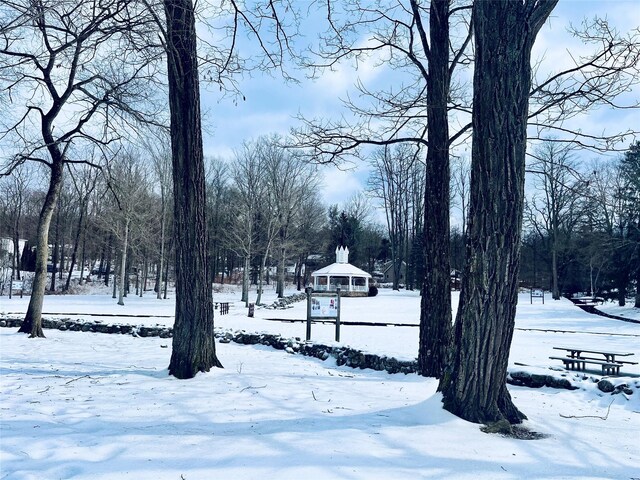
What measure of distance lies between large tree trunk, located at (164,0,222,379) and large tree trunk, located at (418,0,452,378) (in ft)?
10.7

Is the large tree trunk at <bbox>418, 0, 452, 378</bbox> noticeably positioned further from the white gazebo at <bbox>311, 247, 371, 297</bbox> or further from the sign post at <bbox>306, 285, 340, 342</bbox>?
the white gazebo at <bbox>311, 247, 371, 297</bbox>

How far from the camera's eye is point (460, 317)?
4.68 meters

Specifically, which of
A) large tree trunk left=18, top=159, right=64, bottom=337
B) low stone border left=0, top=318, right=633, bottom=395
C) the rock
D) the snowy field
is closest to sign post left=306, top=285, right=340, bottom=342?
low stone border left=0, top=318, right=633, bottom=395

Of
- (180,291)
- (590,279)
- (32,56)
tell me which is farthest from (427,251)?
(590,279)

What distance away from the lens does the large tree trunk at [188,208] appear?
696 cm

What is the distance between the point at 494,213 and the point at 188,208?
4.28 metres

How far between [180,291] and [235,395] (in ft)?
6.77

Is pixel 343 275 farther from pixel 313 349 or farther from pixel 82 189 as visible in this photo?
pixel 313 349

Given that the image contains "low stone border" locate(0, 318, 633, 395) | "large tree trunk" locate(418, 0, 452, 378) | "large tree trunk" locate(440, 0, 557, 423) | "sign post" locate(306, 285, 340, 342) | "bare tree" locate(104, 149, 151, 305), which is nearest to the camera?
"large tree trunk" locate(440, 0, 557, 423)

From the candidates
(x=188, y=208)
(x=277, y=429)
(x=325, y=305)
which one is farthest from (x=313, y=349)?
(x=277, y=429)

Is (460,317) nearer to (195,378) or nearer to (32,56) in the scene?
(195,378)

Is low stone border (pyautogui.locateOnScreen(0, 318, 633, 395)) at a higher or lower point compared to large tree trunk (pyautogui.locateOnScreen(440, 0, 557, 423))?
lower

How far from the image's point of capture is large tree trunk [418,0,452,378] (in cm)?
766

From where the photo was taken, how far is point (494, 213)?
444 cm
